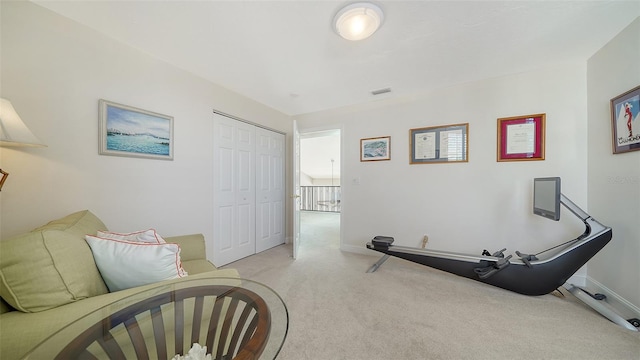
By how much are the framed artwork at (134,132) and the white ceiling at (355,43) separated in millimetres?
618

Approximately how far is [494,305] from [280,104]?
354 cm

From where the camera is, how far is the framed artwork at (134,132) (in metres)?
1.79

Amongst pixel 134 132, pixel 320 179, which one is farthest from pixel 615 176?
pixel 320 179

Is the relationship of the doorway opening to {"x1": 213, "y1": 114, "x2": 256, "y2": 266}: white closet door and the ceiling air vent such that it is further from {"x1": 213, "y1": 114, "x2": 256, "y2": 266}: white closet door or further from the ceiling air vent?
the ceiling air vent

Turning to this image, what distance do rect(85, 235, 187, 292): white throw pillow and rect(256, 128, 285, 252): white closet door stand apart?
216 centimetres

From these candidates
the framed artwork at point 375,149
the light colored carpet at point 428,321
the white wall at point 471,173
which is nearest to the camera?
the light colored carpet at point 428,321

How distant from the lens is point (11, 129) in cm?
115

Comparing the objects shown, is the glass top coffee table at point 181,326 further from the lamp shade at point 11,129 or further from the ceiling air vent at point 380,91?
the ceiling air vent at point 380,91

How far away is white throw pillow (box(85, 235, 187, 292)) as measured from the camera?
1047mm

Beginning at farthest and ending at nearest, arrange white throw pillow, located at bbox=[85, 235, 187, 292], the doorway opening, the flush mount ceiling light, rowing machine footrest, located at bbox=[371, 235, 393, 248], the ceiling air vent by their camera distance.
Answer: the doorway opening
the ceiling air vent
rowing machine footrest, located at bbox=[371, 235, 393, 248]
the flush mount ceiling light
white throw pillow, located at bbox=[85, 235, 187, 292]

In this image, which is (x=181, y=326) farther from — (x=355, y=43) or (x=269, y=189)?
(x=269, y=189)

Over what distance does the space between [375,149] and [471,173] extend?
1.26m

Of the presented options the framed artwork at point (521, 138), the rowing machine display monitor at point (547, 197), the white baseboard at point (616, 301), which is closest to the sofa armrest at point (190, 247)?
the rowing machine display monitor at point (547, 197)

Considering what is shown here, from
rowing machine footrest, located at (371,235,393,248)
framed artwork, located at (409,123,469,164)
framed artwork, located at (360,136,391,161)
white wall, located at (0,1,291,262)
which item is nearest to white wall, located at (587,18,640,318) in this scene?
framed artwork, located at (409,123,469,164)
